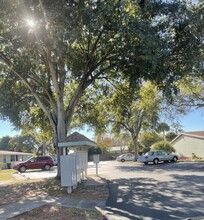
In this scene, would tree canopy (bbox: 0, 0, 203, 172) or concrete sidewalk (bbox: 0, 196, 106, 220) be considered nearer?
concrete sidewalk (bbox: 0, 196, 106, 220)

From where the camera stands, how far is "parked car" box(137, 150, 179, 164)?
35.2 meters

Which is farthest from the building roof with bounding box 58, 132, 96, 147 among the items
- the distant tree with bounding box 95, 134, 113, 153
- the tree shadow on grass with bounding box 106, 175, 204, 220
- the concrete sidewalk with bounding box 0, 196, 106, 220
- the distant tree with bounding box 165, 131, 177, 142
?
the distant tree with bounding box 165, 131, 177, 142

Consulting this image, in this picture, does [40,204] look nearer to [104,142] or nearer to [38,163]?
[38,163]

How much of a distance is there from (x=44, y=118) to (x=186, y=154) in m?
27.8

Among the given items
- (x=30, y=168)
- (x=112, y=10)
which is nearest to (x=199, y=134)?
(x=30, y=168)

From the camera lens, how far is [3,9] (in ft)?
42.0

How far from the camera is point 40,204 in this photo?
9.75 meters

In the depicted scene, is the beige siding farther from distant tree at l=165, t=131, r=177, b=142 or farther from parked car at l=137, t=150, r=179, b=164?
distant tree at l=165, t=131, r=177, b=142

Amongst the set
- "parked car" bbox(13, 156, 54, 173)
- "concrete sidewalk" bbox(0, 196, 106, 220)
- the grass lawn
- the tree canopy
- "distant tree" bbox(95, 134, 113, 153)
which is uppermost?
the tree canopy

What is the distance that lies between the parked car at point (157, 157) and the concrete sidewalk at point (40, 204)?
82.8ft

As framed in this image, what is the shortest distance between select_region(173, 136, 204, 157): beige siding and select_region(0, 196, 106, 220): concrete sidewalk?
33.7 meters

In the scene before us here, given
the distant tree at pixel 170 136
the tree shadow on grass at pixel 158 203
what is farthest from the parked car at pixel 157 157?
the distant tree at pixel 170 136

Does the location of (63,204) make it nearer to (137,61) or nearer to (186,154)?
(137,61)

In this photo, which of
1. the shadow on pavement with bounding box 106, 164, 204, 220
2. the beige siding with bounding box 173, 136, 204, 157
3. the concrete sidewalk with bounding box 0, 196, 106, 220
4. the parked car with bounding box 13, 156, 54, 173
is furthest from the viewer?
the beige siding with bounding box 173, 136, 204, 157
